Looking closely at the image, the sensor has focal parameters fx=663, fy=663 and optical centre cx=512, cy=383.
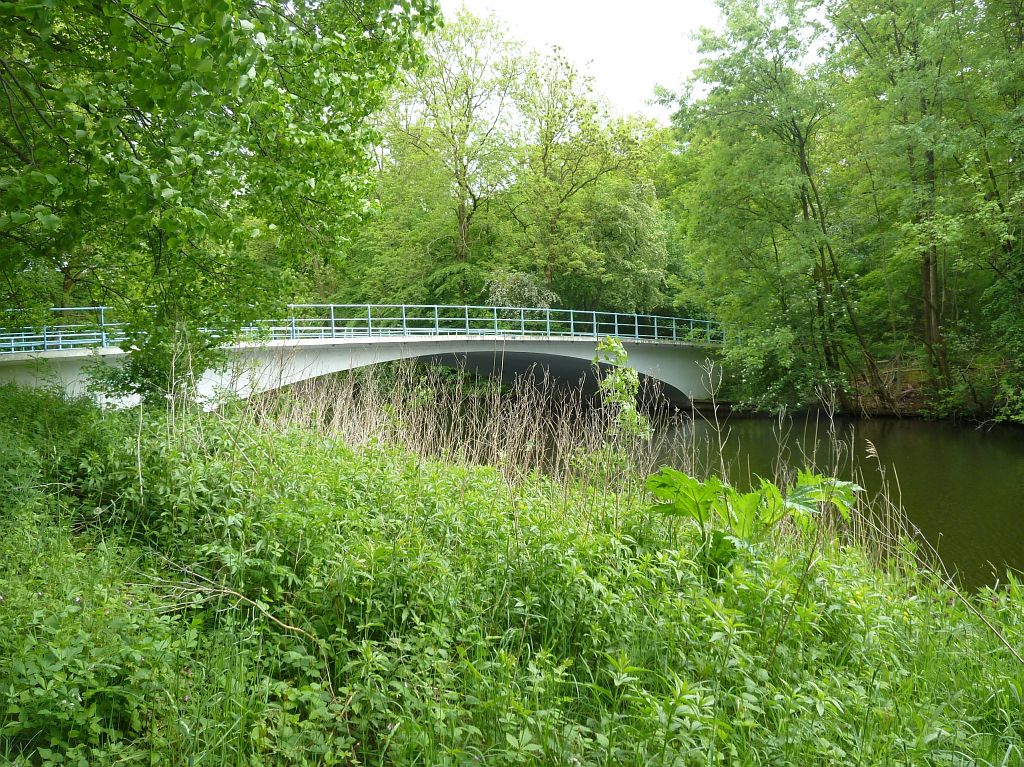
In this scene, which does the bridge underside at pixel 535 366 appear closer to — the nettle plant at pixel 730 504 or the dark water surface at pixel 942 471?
the dark water surface at pixel 942 471

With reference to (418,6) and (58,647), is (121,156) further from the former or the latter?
(418,6)

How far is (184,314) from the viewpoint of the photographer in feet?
18.6

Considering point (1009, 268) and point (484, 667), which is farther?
point (1009, 268)

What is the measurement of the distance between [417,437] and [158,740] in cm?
412

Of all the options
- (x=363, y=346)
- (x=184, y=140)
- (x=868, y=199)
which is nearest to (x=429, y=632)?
(x=184, y=140)

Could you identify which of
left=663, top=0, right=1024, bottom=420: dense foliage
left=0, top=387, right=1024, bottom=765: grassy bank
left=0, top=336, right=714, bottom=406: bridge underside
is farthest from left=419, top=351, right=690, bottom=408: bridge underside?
left=0, top=387, right=1024, bottom=765: grassy bank

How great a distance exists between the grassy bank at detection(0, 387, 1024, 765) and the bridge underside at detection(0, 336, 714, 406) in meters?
2.02

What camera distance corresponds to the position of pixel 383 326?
1912cm

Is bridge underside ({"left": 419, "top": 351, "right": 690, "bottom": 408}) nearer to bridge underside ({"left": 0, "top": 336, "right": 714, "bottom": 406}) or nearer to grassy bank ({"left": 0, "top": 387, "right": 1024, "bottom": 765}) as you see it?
bridge underside ({"left": 0, "top": 336, "right": 714, "bottom": 406})

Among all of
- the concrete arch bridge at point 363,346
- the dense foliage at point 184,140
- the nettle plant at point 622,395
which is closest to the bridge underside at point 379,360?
the concrete arch bridge at point 363,346

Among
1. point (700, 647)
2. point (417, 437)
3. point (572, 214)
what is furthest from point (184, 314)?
point (572, 214)

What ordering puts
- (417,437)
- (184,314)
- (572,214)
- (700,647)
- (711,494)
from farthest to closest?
(572,214), (417,437), (184,314), (711,494), (700,647)

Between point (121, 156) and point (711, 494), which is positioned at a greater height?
point (121, 156)

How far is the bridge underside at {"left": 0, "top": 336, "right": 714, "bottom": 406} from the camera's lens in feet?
24.8
